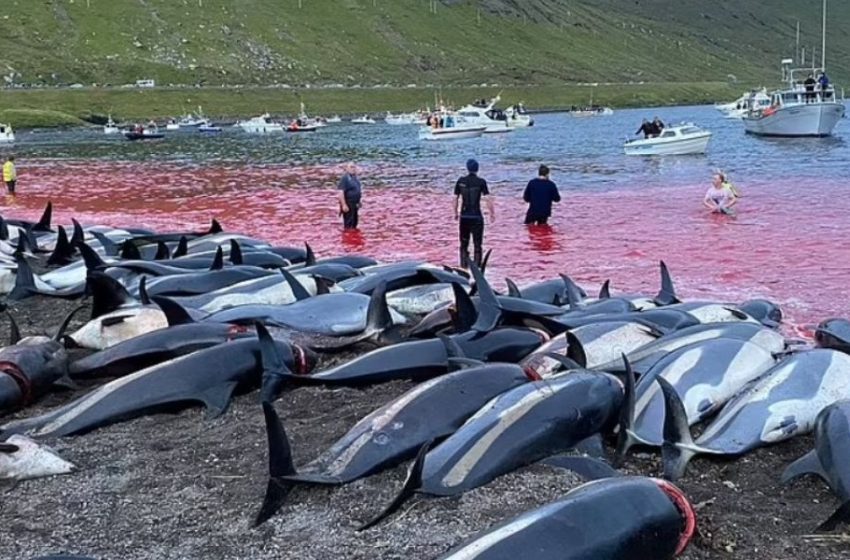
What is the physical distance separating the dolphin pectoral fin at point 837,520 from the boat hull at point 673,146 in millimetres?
50613

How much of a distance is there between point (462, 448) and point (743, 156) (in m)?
54.8

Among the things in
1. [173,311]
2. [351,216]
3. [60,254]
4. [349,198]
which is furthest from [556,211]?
[173,311]

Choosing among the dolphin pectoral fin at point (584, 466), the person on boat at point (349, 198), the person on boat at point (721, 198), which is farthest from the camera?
the person on boat at point (721, 198)

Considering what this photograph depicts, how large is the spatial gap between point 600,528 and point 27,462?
4.97 metres

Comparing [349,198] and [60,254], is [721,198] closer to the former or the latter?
[349,198]

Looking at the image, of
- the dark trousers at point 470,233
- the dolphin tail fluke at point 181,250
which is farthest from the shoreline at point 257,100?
the dark trousers at point 470,233

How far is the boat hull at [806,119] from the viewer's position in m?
69.8

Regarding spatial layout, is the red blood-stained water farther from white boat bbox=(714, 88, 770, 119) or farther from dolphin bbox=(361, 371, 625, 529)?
white boat bbox=(714, 88, 770, 119)

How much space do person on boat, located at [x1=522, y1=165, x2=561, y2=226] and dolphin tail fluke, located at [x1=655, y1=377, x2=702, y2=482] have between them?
61.5 feet

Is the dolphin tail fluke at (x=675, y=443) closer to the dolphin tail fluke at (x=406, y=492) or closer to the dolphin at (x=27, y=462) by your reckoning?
the dolphin tail fluke at (x=406, y=492)

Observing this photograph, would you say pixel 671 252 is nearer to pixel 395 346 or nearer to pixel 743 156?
pixel 395 346

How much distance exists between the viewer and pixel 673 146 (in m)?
55.8

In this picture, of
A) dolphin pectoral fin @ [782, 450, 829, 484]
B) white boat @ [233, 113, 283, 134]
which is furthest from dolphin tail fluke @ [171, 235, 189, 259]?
white boat @ [233, 113, 283, 134]

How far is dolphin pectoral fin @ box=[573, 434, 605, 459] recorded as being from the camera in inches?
309
